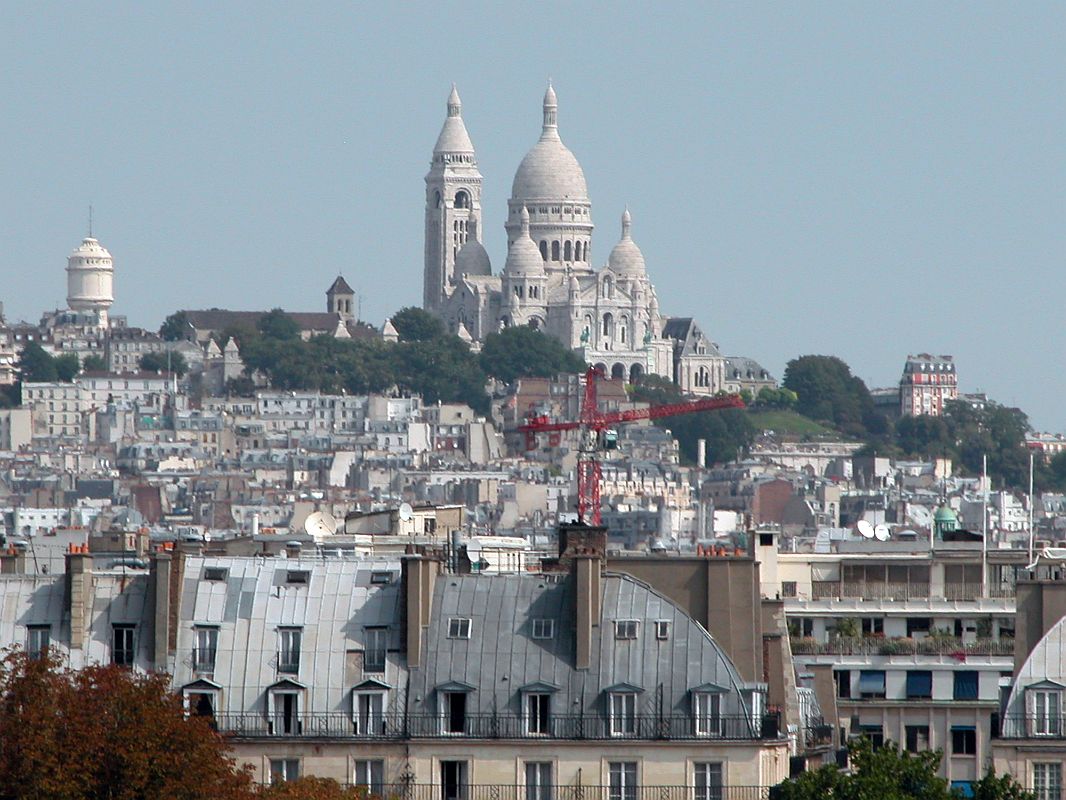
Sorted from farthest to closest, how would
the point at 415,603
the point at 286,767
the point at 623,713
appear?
the point at 415,603 → the point at 286,767 → the point at 623,713

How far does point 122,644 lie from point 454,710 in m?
2.99

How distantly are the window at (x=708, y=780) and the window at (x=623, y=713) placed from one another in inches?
26.2

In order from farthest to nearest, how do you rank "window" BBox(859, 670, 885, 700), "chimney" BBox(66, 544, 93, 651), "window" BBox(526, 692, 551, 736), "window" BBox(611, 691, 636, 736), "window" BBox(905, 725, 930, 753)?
1. "window" BBox(859, 670, 885, 700)
2. "window" BBox(905, 725, 930, 753)
3. "chimney" BBox(66, 544, 93, 651)
4. "window" BBox(526, 692, 551, 736)
5. "window" BBox(611, 691, 636, 736)

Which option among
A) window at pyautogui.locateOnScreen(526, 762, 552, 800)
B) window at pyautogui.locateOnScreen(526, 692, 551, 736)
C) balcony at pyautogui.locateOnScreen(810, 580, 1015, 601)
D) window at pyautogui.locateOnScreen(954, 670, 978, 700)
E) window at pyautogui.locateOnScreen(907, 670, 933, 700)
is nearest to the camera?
window at pyautogui.locateOnScreen(526, 762, 552, 800)

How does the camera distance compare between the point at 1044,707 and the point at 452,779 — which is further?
the point at 1044,707

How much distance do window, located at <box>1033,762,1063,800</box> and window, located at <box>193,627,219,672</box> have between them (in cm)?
702

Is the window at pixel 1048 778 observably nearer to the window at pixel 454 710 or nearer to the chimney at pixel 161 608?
the window at pixel 454 710

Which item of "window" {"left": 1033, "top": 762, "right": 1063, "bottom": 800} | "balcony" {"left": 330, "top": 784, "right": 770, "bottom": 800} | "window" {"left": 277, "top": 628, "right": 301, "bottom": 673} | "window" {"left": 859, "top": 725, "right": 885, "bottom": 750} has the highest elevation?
"window" {"left": 277, "top": 628, "right": 301, "bottom": 673}

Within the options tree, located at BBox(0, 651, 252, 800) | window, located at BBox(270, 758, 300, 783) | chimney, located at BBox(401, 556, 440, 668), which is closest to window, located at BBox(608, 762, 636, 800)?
chimney, located at BBox(401, 556, 440, 668)

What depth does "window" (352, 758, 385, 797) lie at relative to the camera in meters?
37.4

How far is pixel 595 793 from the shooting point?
36.9m

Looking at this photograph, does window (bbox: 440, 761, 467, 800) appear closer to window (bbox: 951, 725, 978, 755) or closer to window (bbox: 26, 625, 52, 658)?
window (bbox: 26, 625, 52, 658)

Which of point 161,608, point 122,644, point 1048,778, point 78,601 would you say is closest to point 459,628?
point 161,608

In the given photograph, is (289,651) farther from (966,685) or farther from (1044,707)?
(966,685)
